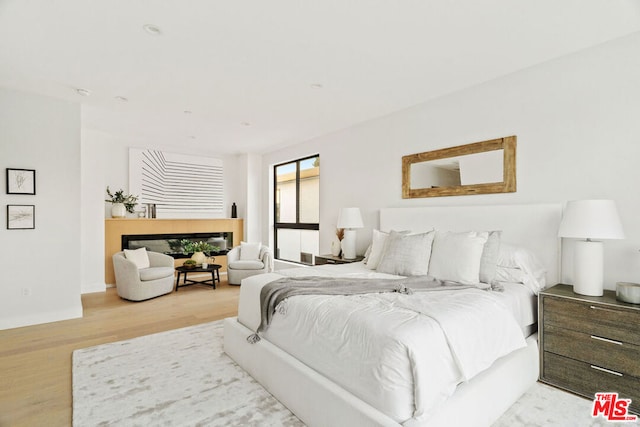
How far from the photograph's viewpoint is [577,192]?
272cm

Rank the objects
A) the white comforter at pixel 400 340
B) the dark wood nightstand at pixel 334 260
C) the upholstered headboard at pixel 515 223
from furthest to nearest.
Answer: the dark wood nightstand at pixel 334 260 → the upholstered headboard at pixel 515 223 → the white comforter at pixel 400 340

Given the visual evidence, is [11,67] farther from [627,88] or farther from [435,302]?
[627,88]

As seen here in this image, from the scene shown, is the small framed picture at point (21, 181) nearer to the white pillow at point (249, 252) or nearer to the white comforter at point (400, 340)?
the white pillow at point (249, 252)

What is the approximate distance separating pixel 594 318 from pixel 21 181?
18.1 ft

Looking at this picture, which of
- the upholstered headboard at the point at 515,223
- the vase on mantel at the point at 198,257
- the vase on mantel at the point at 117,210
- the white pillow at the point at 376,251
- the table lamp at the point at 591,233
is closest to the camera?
the table lamp at the point at 591,233

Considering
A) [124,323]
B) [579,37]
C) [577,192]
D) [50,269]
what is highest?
[579,37]

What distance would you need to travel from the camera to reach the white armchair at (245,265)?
19.0 feet

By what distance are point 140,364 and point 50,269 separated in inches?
83.4

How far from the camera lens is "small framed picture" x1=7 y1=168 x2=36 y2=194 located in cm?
363

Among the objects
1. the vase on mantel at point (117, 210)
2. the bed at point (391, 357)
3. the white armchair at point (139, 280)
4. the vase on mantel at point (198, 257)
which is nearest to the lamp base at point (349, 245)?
the bed at point (391, 357)

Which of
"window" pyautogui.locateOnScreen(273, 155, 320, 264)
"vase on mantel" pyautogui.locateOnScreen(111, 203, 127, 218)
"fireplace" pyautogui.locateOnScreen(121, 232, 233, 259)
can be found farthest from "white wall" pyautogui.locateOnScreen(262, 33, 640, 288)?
"vase on mantel" pyautogui.locateOnScreen(111, 203, 127, 218)

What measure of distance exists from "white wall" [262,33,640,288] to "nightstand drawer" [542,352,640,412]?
2.52 ft

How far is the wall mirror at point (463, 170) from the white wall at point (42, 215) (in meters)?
4.13

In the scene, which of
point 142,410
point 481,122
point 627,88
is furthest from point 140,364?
point 627,88
